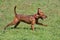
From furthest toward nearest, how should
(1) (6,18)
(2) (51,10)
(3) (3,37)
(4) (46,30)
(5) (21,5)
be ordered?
(5) (21,5), (2) (51,10), (1) (6,18), (4) (46,30), (3) (3,37)

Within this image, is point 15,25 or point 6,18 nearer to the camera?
point 15,25

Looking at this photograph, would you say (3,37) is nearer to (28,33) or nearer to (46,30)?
(28,33)

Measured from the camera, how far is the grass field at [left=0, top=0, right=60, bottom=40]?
902 centimetres

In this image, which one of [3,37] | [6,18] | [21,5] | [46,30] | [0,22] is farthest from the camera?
[21,5]

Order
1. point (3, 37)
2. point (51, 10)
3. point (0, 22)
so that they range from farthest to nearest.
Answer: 1. point (51, 10)
2. point (0, 22)
3. point (3, 37)

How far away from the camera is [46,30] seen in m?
9.82

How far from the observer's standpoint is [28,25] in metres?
10.9

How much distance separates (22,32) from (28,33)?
243 mm

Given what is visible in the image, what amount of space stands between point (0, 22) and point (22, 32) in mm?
2154

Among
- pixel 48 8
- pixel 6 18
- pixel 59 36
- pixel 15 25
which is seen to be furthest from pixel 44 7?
pixel 59 36

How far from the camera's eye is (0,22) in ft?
37.3

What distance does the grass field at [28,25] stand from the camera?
902 centimetres

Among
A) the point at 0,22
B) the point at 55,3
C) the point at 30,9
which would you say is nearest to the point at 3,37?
the point at 0,22

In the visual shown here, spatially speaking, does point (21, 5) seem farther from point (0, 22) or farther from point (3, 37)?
point (3, 37)
